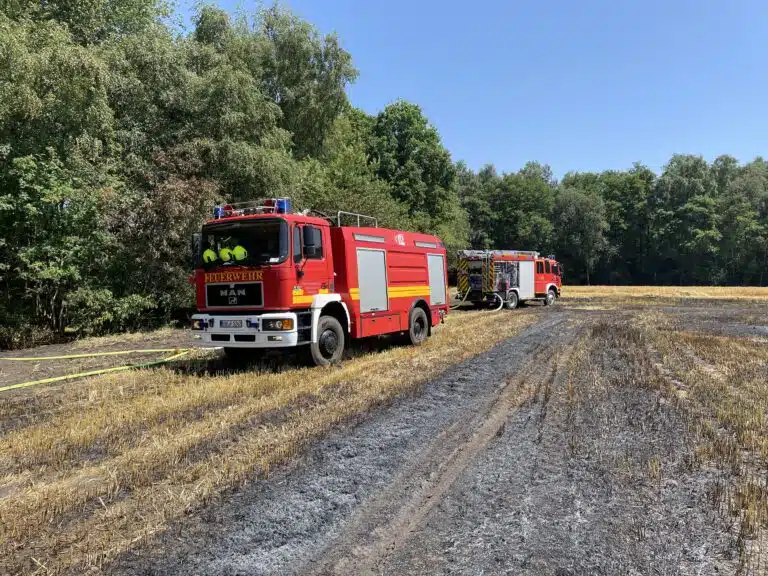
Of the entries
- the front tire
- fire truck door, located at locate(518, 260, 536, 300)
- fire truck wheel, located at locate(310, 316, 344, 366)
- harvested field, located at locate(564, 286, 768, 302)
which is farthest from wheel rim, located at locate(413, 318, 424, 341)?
harvested field, located at locate(564, 286, 768, 302)

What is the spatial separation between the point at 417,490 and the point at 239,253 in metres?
5.67

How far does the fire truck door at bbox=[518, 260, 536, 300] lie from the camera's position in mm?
25581

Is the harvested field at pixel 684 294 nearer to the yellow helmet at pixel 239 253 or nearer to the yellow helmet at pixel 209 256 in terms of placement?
the yellow helmet at pixel 239 253

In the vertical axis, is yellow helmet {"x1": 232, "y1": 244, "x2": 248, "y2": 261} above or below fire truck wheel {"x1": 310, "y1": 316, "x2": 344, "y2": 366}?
above

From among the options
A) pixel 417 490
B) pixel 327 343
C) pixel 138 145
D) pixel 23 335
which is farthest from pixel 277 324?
pixel 138 145

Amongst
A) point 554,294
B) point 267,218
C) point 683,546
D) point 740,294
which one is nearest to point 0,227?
point 267,218

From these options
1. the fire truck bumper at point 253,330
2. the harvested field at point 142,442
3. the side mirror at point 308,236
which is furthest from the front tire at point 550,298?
the fire truck bumper at point 253,330

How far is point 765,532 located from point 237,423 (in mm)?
4663

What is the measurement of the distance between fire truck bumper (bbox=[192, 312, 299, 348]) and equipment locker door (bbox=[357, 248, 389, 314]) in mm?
2124

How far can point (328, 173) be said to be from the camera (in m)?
24.6

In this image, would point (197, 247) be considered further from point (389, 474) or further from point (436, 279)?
point (436, 279)

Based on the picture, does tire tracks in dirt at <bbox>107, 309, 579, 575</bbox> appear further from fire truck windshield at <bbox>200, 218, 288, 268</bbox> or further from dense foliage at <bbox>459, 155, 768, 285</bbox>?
dense foliage at <bbox>459, 155, 768, 285</bbox>

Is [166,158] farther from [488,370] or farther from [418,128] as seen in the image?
[418,128]

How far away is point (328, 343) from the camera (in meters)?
9.06
